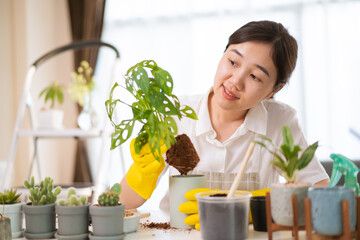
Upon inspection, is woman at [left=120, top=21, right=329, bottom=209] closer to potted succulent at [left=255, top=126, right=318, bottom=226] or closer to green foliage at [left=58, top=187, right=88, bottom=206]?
green foliage at [left=58, top=187, right=88, bottom=206]

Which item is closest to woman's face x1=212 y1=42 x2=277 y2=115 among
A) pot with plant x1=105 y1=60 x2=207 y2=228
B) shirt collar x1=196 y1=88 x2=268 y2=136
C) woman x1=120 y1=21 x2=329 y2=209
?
woman x1=120 y1=21 x2=329 y2=209

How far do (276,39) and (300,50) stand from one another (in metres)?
1.94

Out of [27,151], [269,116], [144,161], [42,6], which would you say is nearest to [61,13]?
[42,6]

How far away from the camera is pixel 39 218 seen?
98 cm

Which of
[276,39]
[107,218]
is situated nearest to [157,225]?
[107,218]

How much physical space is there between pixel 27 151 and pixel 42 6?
1.30 m

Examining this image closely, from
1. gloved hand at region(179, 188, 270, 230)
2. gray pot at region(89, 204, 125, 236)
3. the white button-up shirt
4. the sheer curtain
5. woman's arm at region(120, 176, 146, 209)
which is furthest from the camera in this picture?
the sheer curtain

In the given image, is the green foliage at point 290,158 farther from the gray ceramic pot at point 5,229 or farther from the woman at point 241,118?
the gray ceramic pot at point 5,229

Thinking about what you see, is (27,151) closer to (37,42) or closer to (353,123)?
(37,42)

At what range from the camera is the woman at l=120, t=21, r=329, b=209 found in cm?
131

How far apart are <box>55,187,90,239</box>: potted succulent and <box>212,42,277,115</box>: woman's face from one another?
0.62 meters

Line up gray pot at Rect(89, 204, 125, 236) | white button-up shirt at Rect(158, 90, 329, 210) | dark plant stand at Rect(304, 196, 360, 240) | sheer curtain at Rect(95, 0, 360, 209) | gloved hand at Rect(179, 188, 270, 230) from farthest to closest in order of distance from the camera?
sheer curtain at Rect(95, 0, 360, 209), white button-up shirt at Rect(158, 90, 329, 210), gloved hand at Rect(179, 188, 270, 230), gray pot at Rect(89, 204, 125, 236), dark plant stand at Rect(304, 196, 360, 240)

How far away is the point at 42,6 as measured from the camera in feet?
11.9

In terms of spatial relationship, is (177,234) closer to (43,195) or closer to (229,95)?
(43,195)
